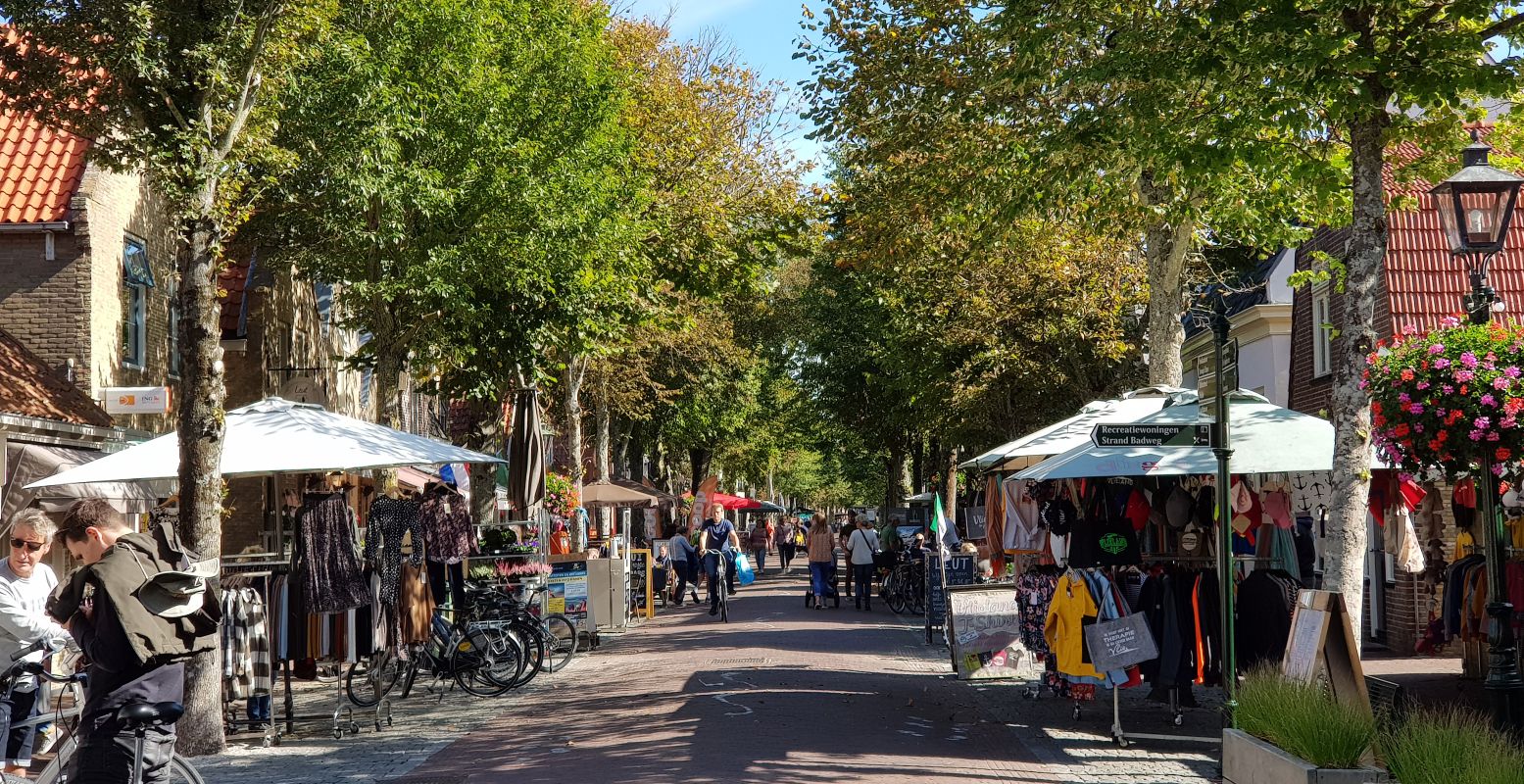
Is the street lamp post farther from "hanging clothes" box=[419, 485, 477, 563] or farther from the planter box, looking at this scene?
"hanging clothes" box=[419, 485, 477, 563]

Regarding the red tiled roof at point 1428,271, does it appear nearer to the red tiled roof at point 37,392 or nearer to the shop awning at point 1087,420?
the shop awning at point 1087,420

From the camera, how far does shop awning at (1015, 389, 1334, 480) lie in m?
11.8

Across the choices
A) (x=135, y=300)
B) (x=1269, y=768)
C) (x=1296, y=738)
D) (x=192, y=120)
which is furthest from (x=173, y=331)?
(x=1296, y=738)

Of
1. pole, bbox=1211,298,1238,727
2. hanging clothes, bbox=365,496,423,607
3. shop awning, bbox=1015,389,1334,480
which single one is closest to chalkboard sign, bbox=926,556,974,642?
shop awning, bbox=1015,389,1334,480

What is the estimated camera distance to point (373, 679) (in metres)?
12.9

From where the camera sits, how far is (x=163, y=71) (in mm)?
11359

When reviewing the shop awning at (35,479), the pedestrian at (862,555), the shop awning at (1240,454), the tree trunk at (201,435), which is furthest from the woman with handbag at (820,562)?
the tree trunk at (201,435)

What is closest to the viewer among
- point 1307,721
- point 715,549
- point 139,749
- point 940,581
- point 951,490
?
point 139,749

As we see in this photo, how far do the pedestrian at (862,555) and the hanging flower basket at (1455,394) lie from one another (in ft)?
62.4

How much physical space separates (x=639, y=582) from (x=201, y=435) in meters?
16.2

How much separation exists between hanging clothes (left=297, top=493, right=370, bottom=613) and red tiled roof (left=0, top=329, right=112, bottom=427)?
6.55 m

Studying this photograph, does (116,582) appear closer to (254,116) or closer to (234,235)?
(254,116)

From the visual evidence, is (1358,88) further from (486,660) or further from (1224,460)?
(486,660)

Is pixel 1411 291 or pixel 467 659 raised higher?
pixel 1411 291
